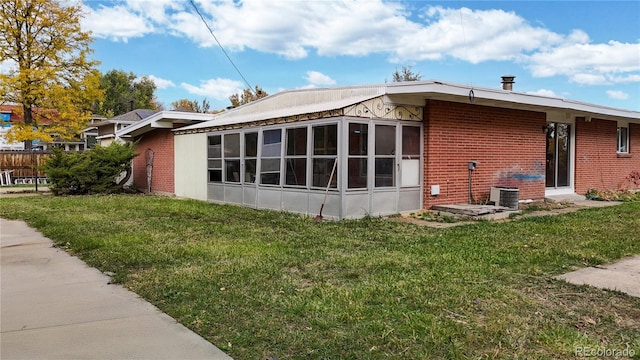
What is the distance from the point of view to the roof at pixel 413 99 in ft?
32.7

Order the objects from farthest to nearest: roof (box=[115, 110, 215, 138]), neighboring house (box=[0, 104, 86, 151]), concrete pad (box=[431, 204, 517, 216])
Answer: neighboring house (box=[0, 104, 86, 151])
roof (box=[115, 110, 215, 138])
concrete pad (box=[431, 204, 517, 216])

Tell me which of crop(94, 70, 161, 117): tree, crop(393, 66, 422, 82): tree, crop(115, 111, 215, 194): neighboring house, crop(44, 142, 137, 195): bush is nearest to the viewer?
crop(44, 142, 137, 195): bush

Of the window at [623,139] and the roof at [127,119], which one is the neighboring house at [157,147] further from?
the window at [623,139]

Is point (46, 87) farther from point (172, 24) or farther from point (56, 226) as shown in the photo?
point (56, 226)

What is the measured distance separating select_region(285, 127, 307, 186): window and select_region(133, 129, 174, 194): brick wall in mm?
7703

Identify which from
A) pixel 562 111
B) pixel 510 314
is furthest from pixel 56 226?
pixel 562 111

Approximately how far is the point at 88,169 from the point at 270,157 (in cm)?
868

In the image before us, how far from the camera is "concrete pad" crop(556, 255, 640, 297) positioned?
4.71m

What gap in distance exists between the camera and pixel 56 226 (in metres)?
9.28

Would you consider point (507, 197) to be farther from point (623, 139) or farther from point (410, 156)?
point (623, 139)

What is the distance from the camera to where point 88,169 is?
16.9 metres

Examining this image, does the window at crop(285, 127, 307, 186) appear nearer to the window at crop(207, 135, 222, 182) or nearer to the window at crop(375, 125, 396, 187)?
the window at crop(375, 125, 396, 187)

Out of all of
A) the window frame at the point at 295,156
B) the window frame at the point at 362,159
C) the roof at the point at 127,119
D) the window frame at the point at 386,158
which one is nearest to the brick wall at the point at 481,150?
the window frame at the point at 386,158

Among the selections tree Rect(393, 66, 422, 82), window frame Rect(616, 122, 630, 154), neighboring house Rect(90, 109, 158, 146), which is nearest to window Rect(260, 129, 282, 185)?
window frame Rect(616, 122, 630, 154)
